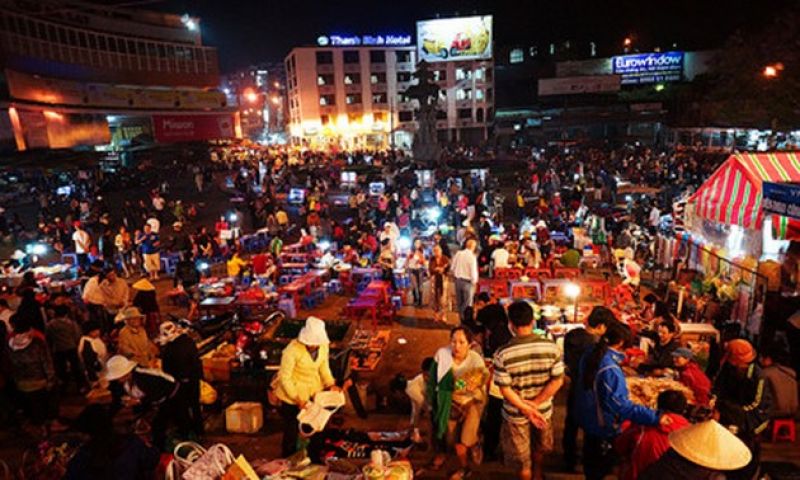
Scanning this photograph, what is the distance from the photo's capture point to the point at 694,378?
5.84 metres

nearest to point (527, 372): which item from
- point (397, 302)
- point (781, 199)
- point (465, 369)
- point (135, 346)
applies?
point (465, 369)

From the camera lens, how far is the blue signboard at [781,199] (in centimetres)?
793

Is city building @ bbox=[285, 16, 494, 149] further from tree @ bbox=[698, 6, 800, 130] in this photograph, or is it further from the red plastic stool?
the red plastic stool

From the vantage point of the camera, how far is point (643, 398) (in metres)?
5.79

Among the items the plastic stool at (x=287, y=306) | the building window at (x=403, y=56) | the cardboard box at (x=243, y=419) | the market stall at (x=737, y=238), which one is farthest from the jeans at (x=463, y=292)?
the building window at (x=403, y=56)

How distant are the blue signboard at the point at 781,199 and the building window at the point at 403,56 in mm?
62490

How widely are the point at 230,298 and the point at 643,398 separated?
8.43m

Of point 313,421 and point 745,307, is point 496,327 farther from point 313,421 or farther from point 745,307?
point 745,307

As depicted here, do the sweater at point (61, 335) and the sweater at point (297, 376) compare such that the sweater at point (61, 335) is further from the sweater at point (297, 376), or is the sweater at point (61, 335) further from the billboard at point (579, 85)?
the billboard at point (579, 85)

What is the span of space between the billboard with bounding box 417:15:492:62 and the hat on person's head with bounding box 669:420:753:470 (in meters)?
58.2

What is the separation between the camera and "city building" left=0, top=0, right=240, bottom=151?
2859cm

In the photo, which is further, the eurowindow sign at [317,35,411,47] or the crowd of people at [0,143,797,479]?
the eurowindow sign at [317,35,411,47]

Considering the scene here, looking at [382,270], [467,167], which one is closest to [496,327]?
[382,270]

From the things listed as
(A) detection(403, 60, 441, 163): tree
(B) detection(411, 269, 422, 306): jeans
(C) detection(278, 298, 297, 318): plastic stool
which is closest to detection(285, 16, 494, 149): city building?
(A) detection(403, 60, 441, 163): tree
